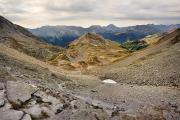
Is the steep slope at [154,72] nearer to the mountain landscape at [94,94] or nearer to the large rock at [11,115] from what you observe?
the mountain landscape at [94,94]

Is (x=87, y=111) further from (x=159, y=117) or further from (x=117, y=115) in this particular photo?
(x=159, y=117)

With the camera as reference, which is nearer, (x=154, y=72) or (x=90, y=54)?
(x=154, y=72)

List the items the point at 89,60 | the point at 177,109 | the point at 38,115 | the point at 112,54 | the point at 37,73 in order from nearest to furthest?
the point at 38,115 < the point at 177,109 < the point at 37,73 < the point at 89,60 < the point at 112,54

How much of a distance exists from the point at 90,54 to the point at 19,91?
203 ft

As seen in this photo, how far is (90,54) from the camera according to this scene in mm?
95875

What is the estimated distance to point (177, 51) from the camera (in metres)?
60.9

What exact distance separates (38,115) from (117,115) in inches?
290

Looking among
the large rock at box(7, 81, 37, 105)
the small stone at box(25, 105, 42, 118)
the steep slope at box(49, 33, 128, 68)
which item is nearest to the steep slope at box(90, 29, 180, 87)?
the large rock at box(7, 81, 37, 105)

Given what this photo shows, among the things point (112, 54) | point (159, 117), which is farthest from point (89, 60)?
point (159, 117)

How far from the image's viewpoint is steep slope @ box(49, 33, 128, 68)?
8475 cm

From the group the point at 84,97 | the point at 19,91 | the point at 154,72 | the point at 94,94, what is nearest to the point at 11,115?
the point at 19,91

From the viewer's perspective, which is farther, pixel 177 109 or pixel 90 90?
pixel 90 90

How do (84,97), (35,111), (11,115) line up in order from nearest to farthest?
(11,115) → (35,111) → (84,97)

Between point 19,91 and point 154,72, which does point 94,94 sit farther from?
Result: point 154,72
